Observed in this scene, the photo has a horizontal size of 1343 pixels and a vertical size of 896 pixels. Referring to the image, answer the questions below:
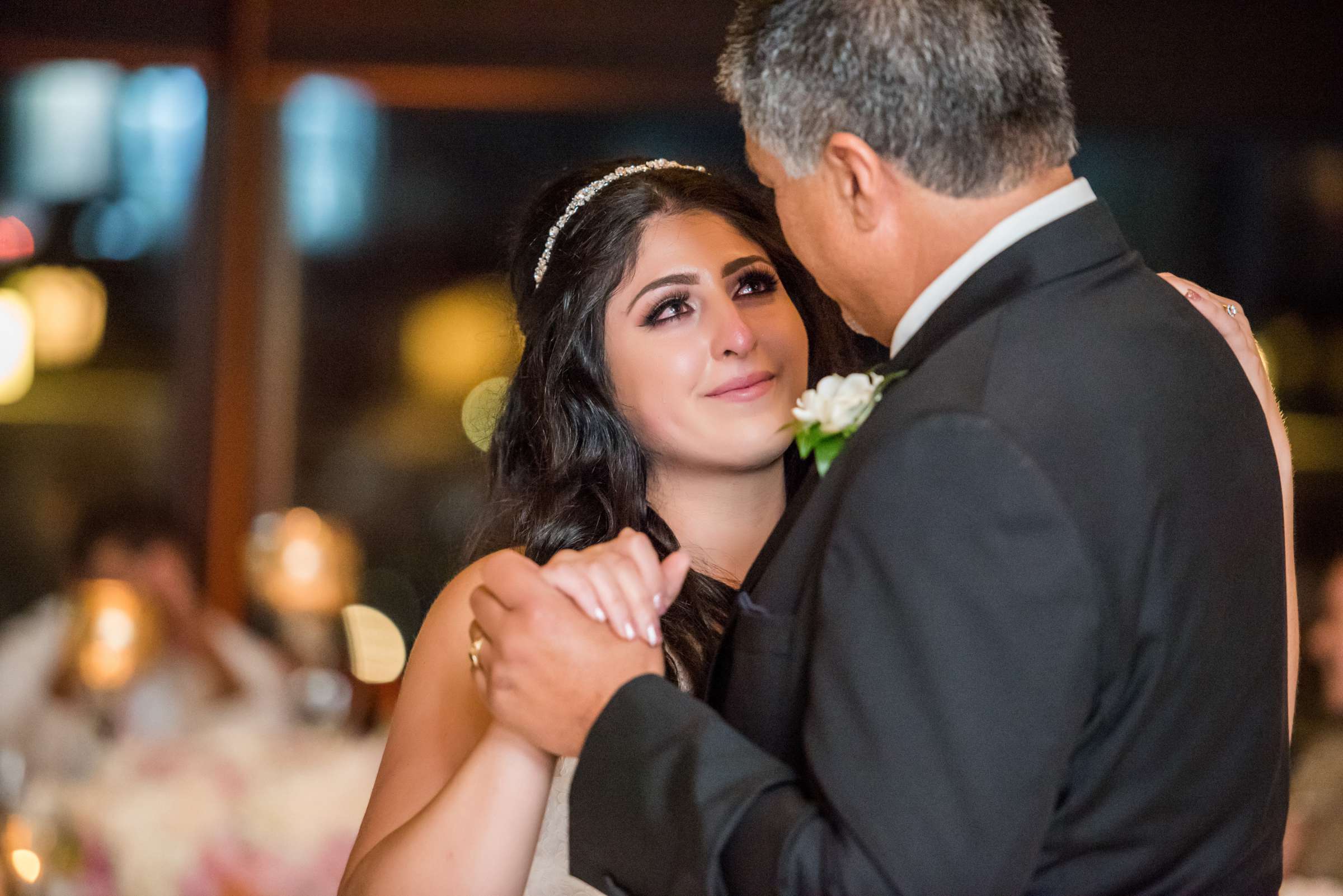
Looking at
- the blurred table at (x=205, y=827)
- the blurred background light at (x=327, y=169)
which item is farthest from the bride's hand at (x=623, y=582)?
the blurred background light at (x=327, y=169)

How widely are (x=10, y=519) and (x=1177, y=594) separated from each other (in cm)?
492

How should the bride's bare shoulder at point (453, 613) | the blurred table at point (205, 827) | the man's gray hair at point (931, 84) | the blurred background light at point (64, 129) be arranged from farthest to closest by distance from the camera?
the blurred background light at point (64, 129) → the blurred table at point (205, 827) → the bride's bare shoulder at point (453, 613) → the man's gray hair at point (931, 84)

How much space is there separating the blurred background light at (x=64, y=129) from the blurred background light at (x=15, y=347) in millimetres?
406

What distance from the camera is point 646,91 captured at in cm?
492

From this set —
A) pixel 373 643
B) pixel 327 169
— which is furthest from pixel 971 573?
pixel 327 169

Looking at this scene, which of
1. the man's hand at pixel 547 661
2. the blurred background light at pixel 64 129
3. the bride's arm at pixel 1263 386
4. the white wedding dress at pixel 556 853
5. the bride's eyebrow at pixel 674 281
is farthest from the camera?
the blurred background light at pixel 64 129

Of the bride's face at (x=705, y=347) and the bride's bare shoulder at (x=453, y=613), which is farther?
the bride's face at (x=705, y=347)

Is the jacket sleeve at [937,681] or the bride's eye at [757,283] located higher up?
the bride's eye at [757,283]

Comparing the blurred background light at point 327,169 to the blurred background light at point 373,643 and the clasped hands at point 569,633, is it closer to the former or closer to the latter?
the blurred background light at point 373,643

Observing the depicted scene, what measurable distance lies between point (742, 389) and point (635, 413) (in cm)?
19

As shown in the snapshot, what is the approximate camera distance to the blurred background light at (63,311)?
5152 mm

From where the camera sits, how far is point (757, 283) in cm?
214

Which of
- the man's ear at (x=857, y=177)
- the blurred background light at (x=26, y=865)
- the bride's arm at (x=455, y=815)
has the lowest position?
the blurred background light at (x=26, y=865)

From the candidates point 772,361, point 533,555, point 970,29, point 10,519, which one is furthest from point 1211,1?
point 10,519
